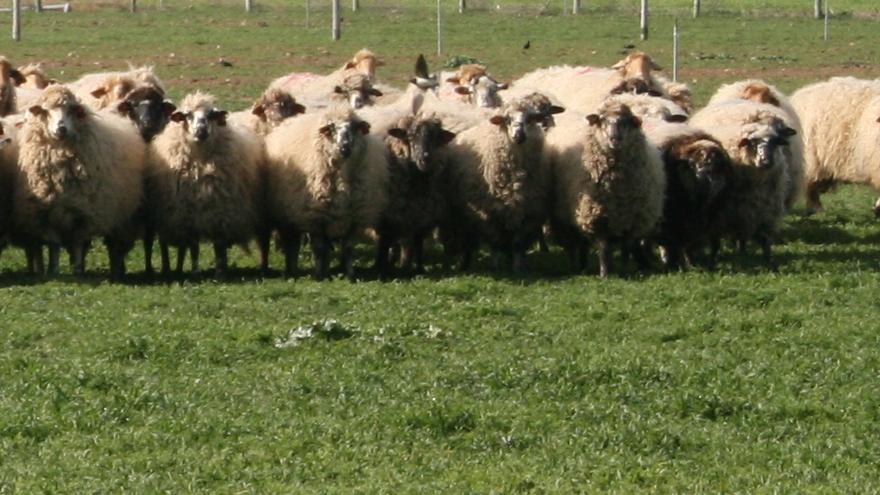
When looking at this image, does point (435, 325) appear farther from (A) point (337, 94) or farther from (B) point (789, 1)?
(B) point (789, 1)

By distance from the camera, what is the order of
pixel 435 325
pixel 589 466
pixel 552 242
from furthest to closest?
pixel 552 242 → pixel 435 325 → pixel 589 466

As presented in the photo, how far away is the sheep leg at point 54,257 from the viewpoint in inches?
726

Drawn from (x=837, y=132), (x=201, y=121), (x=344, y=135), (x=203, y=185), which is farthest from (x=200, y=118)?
(x=837, y=132)

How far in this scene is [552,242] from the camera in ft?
67.4

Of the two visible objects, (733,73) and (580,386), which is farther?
(733,73)

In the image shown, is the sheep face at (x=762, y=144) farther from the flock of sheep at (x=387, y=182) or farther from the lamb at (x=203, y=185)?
the lamb at (x=203, y=185)

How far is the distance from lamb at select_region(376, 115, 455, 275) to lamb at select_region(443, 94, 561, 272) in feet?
0.91

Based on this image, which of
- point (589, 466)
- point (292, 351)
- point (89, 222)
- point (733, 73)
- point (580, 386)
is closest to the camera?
point (589, 466)

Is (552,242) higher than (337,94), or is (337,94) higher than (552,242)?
(337,94)

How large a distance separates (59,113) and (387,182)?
349cm

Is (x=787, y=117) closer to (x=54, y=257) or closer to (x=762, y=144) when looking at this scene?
(x=762, y=144)

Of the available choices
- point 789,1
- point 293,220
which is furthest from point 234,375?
point 789,1

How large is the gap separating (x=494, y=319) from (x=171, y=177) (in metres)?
4.82

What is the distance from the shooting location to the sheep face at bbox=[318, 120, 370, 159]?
18.3 meters
